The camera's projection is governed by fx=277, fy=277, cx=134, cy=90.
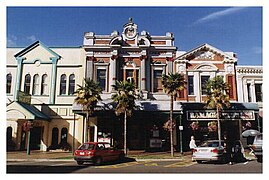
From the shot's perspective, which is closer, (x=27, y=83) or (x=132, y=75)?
(x=132, y=75)

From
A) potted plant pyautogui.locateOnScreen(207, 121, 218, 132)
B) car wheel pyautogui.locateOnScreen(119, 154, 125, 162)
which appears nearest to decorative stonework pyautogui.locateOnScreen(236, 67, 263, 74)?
potted plant pyautogui.locateOnScreen(207, 121, 218, 132)

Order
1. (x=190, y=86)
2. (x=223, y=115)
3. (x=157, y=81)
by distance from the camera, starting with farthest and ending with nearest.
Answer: (x=157, y=81), (x=190, y=86), (x=223, y=115)

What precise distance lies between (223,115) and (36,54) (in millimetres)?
17575

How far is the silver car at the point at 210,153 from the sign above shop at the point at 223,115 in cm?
728

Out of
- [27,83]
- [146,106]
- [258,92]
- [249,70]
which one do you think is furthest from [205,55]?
[27,83]

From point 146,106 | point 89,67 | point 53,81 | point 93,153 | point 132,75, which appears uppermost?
point 89,67

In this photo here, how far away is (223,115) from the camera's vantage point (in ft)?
75.1

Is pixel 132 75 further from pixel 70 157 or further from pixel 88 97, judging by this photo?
pixel 70 157

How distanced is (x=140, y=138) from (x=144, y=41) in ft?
28.3

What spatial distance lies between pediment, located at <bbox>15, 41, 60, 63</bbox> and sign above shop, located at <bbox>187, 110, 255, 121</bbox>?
13.3m

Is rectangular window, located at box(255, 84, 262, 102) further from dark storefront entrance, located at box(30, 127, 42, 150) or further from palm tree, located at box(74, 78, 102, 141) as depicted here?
dark storefront entrance, located at box(30, 127, 42, 150)

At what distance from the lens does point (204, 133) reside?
78.5ft

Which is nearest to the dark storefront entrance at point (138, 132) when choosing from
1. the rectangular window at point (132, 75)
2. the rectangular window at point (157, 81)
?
the rectangular window at point (157, 81)

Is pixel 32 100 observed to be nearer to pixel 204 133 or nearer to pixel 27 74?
pixel 27 74
